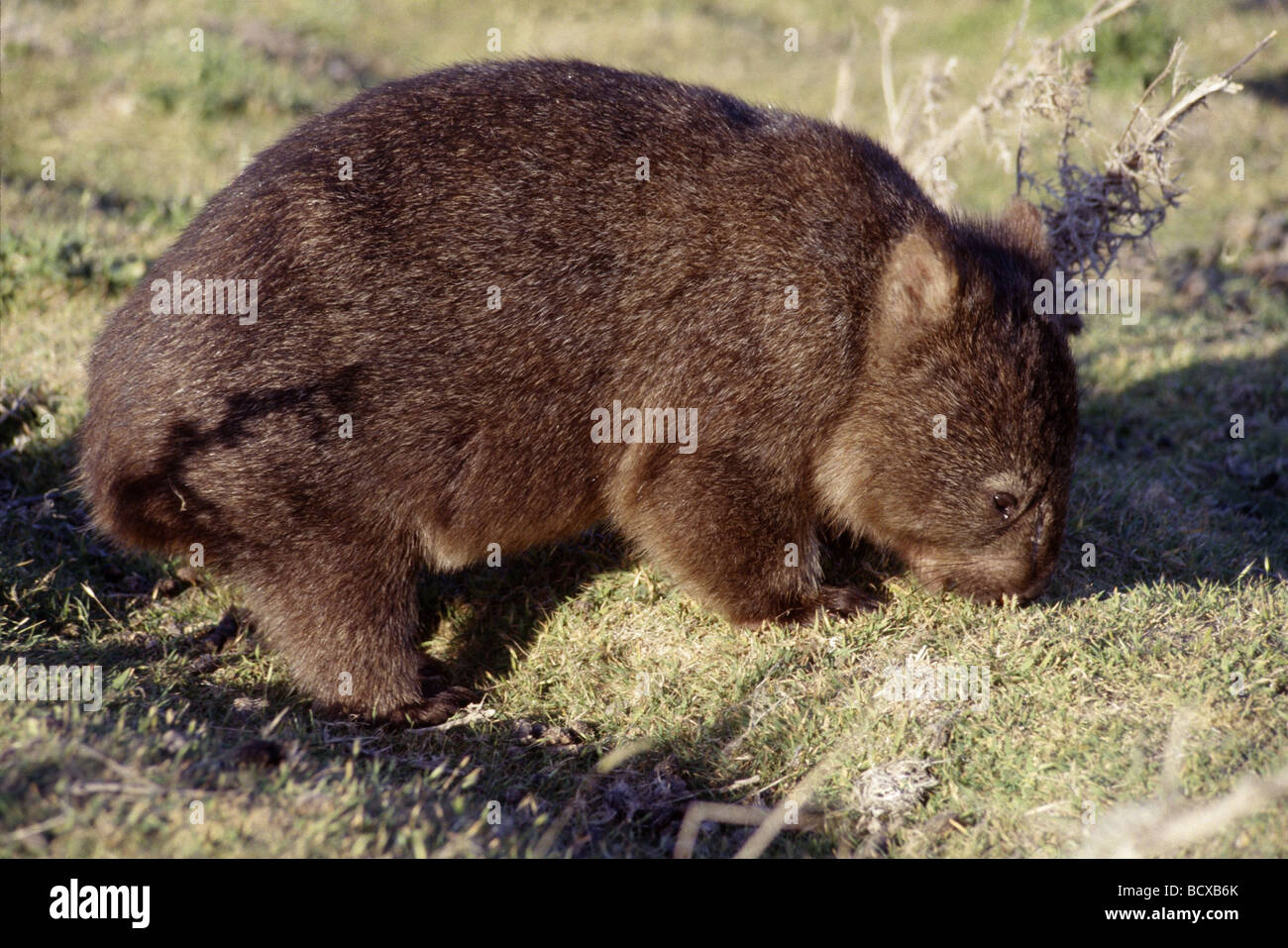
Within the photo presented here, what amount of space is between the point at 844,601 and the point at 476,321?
1.77 meters

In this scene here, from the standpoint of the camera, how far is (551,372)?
166 inches

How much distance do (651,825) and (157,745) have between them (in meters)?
1.54

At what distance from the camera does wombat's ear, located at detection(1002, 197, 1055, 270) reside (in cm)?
472

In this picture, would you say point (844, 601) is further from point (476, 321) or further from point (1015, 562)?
point (476, 321)

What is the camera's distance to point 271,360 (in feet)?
13.1

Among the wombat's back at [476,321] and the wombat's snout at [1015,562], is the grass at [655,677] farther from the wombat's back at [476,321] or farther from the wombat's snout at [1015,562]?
the wombat's back at [476,321]

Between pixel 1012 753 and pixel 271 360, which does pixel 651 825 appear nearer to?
pixel 1012 753

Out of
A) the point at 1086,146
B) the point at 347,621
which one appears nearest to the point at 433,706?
the point at 347,621

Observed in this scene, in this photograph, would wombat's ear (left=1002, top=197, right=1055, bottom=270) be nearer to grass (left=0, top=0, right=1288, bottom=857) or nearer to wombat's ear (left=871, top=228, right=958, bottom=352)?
wombat's ear (left=871, top=228, right=958, bottom=352)

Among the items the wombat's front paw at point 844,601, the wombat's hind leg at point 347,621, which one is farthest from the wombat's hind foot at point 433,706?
the wombat's front paw at point 844,601

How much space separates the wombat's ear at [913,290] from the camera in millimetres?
4160

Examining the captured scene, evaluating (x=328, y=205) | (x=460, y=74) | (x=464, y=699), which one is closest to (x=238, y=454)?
(x=328, y=205)

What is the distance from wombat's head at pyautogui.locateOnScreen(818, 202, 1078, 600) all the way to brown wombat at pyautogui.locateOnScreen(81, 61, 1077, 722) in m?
0.01

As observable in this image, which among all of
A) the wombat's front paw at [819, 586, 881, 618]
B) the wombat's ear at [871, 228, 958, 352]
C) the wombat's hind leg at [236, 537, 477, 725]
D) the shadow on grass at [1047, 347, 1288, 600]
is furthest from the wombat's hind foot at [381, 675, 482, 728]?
the shadow on grass at [1047, 347, 1288, 600]
